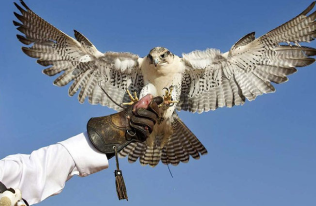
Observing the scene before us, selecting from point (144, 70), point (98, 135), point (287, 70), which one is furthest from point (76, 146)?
point (287, 70)

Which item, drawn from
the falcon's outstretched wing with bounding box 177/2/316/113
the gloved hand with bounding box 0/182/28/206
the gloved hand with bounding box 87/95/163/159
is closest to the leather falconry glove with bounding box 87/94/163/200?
the gloved hand with bounding box 87/95/163/159

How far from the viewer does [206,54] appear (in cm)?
779

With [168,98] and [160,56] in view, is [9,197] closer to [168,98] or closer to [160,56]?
[168,98]

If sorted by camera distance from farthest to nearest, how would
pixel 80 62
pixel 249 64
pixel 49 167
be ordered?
pixel 80 62 < pixel 249 64 < pixel 49 167

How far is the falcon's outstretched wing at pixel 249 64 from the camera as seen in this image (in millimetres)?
7617

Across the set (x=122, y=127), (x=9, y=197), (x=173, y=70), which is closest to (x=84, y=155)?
(x=122, y=127)

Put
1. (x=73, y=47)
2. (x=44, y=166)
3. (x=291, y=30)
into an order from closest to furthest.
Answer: (x=44, y=166) → (x=291, y=30) → (x=73, y=47)

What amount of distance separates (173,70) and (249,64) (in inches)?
51.7

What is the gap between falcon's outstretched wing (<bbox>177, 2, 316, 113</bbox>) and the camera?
7617 millimetres

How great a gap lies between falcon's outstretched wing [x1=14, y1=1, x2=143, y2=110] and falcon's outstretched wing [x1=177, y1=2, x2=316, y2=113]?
1.02 meters

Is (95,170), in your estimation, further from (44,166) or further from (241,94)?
(241,94)

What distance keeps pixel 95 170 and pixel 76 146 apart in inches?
6.4

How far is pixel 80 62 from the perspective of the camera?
27.3 feet

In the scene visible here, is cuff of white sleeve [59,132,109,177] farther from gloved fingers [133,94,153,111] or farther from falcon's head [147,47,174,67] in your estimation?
falcon's head [147,47,174,67]
